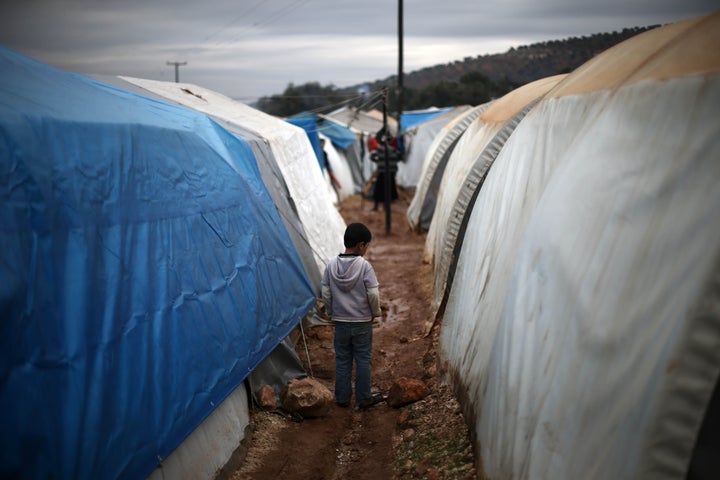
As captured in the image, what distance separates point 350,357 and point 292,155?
4435mm

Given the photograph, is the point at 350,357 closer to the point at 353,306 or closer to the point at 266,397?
the point at 353,306

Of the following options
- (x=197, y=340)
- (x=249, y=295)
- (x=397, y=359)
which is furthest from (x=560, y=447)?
(x=397, y=359)

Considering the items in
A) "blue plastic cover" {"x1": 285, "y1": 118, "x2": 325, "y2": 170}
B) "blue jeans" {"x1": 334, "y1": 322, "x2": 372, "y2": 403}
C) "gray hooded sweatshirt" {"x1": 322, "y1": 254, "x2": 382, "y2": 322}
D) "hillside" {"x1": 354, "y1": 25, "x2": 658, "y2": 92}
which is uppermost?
"hillside" {"x1": 354, "y1": 25, "x2": 658, "y2": 92}

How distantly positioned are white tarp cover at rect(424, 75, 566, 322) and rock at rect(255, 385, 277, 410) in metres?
Result: 2.61

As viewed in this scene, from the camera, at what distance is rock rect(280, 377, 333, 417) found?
519 centimetres

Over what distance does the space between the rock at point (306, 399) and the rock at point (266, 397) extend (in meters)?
0.09

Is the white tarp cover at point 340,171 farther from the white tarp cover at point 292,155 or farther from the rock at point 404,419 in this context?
the rock at point 404,419

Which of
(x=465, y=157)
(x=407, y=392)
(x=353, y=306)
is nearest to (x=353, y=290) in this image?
(x=353, y=306)

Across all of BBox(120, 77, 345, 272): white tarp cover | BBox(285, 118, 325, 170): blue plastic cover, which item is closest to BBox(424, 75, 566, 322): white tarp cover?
BBox(120, 77, 345, 272): white tarp cover

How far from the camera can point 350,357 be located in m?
5.50

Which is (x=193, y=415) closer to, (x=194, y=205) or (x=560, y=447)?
(x=194, y=205)

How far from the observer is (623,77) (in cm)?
327

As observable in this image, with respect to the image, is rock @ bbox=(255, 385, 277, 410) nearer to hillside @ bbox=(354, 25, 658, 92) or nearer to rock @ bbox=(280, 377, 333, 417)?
rock @ bbox=(280, 377, 333, 417)

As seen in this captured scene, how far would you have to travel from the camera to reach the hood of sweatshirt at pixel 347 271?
17.3ft
